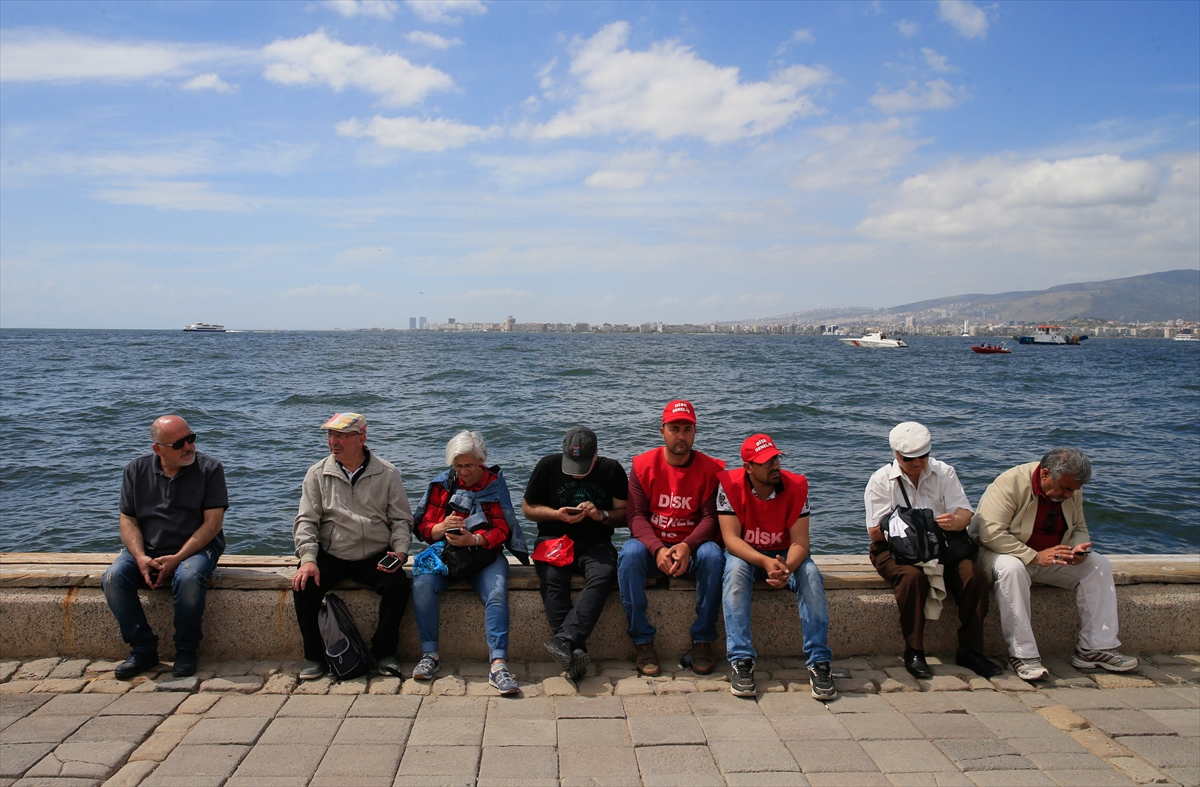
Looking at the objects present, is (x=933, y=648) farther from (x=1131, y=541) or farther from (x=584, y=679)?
(x=1131, y=541)

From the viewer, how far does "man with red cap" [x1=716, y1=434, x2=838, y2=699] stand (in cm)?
423

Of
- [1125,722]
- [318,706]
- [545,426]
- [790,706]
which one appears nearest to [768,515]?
[790,706]

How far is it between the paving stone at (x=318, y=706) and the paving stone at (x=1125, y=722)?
3.73m

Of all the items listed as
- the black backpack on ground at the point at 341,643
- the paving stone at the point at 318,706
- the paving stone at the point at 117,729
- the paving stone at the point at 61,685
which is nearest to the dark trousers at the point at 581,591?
the black backpack on ground at the point at 341,643

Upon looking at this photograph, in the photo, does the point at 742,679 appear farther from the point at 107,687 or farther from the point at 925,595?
the point at 107,687

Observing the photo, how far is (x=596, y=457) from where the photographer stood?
16.2ft

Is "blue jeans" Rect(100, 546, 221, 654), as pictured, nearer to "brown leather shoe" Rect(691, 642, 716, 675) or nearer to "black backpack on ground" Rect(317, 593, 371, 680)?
"black backpack on ground" Rect(317, 593, 371, 680)

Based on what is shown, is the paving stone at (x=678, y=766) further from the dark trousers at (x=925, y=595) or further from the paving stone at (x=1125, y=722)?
the paving stone at (x=1125, y=722)

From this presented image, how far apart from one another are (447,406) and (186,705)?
72.4ft

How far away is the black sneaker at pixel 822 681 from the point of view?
406 centimetres

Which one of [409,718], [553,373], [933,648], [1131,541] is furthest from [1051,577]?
[553,373]

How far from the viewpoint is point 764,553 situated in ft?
15.2

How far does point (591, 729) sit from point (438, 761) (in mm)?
733

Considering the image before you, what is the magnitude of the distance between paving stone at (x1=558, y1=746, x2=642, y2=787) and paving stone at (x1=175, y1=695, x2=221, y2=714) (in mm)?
1817
